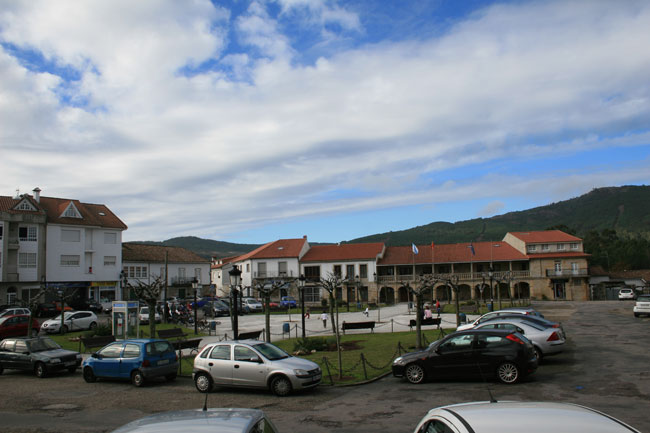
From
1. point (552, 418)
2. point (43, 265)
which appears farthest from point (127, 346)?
point (43, 265)

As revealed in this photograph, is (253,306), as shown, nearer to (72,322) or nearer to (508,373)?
(72,322)

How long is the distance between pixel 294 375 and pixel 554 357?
10426 millimetres

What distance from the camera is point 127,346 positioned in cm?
1633

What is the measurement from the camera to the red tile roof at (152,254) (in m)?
68.3

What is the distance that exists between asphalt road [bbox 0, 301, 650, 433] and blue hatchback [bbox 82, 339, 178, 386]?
38 cm

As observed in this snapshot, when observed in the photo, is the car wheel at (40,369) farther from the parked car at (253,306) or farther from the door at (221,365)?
the parked car at (253,306)

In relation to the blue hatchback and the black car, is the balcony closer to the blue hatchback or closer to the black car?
the blue hatchback

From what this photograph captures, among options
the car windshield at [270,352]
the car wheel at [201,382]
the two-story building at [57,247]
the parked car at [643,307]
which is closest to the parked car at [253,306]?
the two-story building at [57,247]

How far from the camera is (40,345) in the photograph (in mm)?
19188

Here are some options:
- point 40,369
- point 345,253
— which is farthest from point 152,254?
point 40,369

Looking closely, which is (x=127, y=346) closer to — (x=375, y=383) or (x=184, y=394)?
(x=184, y=394)

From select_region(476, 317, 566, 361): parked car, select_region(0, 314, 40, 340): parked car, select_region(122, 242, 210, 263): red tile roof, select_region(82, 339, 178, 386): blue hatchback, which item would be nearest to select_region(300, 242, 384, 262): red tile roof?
select_region(122, 242, 210, 263): red tile roof

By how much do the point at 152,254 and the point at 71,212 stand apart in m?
14.7

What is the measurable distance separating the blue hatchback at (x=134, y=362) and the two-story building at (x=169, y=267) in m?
49.7
